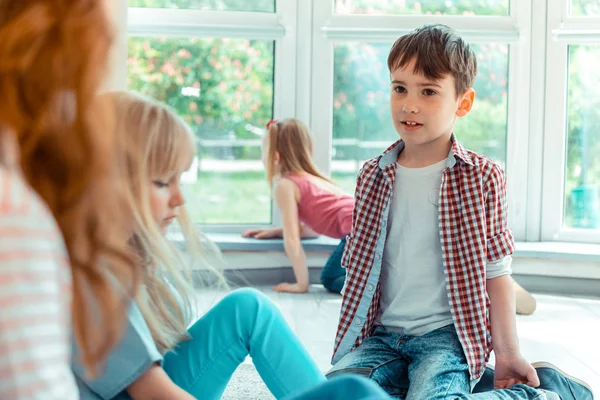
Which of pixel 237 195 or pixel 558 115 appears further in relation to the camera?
pixel 237 195

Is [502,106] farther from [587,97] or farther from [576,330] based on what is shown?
[576,330]

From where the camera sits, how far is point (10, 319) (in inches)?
22.7

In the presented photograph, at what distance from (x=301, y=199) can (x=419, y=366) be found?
177 cm

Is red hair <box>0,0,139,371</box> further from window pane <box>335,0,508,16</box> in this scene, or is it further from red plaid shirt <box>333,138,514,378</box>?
window pane <box>335,0,508,16</box>

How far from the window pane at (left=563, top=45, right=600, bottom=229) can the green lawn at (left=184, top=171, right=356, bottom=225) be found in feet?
3.14

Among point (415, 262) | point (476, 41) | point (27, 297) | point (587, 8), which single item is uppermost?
point (587, 8)

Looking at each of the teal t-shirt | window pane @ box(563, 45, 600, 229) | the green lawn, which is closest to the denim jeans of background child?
the green lawn

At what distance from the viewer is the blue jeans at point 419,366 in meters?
1.64

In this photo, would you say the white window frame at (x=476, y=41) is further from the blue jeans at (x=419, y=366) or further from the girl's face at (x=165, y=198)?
the girl's face at (x=165, y=198)

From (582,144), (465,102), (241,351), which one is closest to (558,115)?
(582,144)

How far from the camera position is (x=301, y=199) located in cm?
342

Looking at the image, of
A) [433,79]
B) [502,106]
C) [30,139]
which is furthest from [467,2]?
[30,139]

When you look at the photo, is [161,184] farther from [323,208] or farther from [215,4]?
[215,4]

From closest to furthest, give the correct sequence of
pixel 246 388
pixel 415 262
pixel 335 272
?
1. pixel 415 262
2. pixel 246 388
3. pixel 335 272
